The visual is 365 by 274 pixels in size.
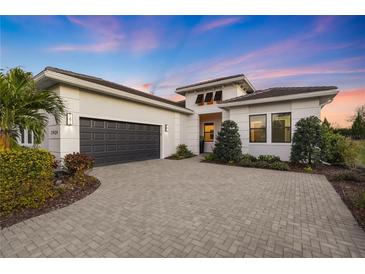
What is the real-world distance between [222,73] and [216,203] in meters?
12.1

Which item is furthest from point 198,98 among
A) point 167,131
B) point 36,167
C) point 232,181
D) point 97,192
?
point 36,167

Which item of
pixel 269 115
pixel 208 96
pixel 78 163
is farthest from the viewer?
pixel 208 96

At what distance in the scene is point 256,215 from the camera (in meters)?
3.42

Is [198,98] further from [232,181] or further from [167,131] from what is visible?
[232,181]

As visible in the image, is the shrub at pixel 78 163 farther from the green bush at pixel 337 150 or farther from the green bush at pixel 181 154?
the green bush at pixel 337 150

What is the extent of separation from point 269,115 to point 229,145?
3.23 metres

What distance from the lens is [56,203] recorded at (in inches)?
155

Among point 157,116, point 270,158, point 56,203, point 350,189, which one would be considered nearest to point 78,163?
point 56,203

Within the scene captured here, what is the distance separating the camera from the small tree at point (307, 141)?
8.16m

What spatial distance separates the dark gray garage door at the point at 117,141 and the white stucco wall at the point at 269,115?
19.2 ft

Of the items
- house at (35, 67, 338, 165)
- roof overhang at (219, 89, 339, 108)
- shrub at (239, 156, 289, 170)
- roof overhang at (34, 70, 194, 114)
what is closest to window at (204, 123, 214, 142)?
house at (35, 67, 338, 165)

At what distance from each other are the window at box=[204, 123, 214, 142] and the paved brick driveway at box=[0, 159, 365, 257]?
34.8 feet

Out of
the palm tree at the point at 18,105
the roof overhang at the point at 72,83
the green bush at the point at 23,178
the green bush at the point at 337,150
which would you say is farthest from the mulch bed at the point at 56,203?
the green bush at the point at 337,150

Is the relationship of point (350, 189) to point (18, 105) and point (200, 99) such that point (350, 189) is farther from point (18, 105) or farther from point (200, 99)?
point (200, 99)
